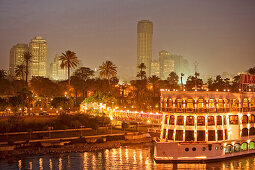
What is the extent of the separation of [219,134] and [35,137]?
90.5 ft

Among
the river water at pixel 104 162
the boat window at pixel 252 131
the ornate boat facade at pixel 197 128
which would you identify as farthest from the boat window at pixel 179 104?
the boat window at pixel 252 131

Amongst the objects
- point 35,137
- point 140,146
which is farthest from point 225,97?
point 35,137

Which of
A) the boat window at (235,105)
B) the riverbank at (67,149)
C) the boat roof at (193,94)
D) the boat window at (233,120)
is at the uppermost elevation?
the boat roof at (193,94)

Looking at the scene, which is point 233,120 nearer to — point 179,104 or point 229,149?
point 229,149

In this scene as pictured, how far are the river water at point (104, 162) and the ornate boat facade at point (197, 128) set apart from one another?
103 cm

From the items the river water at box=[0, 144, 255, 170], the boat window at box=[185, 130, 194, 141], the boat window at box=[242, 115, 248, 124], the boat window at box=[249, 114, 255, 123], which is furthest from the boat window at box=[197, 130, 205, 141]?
the boat window at box=[249, 114, 255, 123]

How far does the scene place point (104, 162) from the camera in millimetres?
45281

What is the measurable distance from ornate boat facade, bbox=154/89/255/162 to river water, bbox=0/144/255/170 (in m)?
1.03

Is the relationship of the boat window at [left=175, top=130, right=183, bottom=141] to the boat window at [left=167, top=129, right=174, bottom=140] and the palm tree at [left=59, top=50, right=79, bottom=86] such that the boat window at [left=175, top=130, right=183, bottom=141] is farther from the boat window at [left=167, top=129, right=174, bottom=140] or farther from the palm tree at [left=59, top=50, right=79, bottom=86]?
the palm tree at [left=59, top=50, right=79, bottom=86]

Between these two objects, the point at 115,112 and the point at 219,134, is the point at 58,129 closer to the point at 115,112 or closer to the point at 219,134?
the point at 115,112

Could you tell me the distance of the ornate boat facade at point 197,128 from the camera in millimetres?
41500

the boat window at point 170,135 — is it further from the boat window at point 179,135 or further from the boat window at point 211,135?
the boat window at point 211,135

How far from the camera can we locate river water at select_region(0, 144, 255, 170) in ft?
138

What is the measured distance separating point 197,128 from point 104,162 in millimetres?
11836
